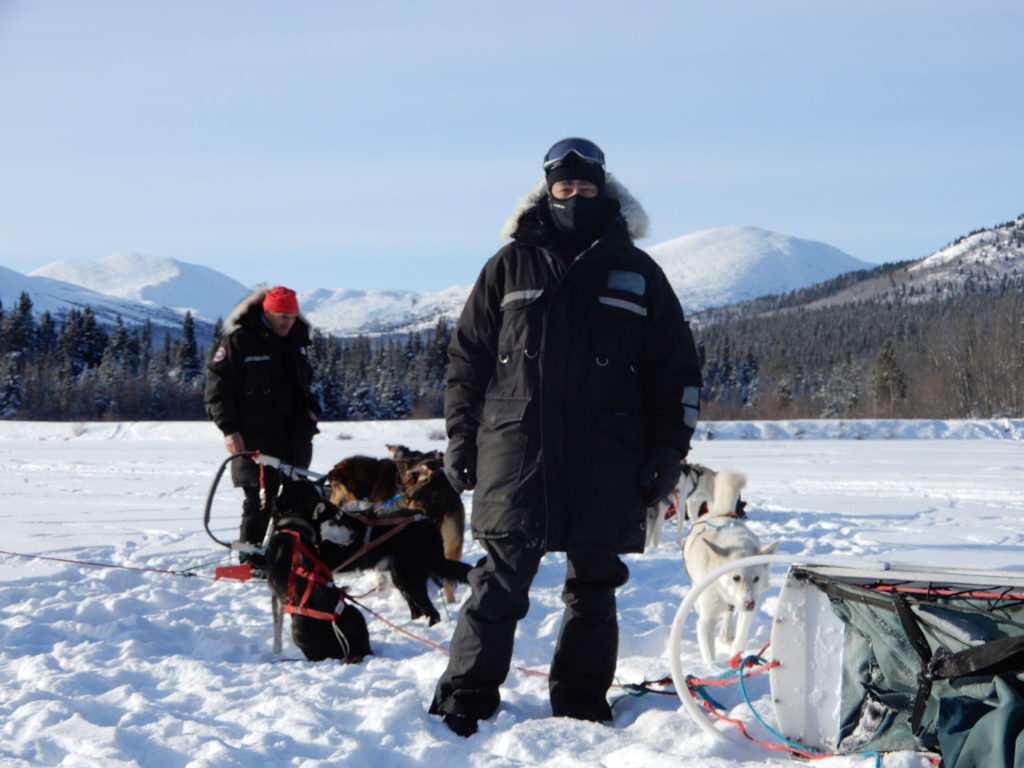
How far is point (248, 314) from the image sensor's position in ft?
17.6

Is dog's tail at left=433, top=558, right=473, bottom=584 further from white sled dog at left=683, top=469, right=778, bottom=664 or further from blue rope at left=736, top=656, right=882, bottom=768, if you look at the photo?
blue rope at left=736, top=656, right=882, bottom=768

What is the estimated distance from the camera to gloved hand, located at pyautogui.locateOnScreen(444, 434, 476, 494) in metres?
3.34

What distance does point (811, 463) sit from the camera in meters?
16.2

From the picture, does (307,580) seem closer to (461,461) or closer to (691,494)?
(461,461)

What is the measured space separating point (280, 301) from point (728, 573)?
317cm

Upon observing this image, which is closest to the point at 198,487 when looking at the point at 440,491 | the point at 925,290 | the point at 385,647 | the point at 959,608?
the point at 440,491

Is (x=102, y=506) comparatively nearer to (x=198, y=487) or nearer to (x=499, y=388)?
(x=198, y=487)

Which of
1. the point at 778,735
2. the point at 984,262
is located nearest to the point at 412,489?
the point at 778,735

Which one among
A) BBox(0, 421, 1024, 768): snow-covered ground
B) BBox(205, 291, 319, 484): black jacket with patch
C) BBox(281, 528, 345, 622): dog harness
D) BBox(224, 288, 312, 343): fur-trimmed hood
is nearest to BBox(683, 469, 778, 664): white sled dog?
BBox(0, 421, 1024, 768): snow-covered ground

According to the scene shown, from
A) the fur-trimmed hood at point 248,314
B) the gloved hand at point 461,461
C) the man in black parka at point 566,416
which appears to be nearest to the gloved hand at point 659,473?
the man in black parka at point 566,416

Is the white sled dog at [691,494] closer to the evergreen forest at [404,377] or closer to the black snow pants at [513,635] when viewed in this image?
the black snow pants at [513,635]

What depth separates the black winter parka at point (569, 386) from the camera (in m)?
3.13

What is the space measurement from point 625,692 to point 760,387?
91.3 m

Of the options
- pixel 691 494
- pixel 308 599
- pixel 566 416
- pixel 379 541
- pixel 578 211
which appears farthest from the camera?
pixel 691 494
